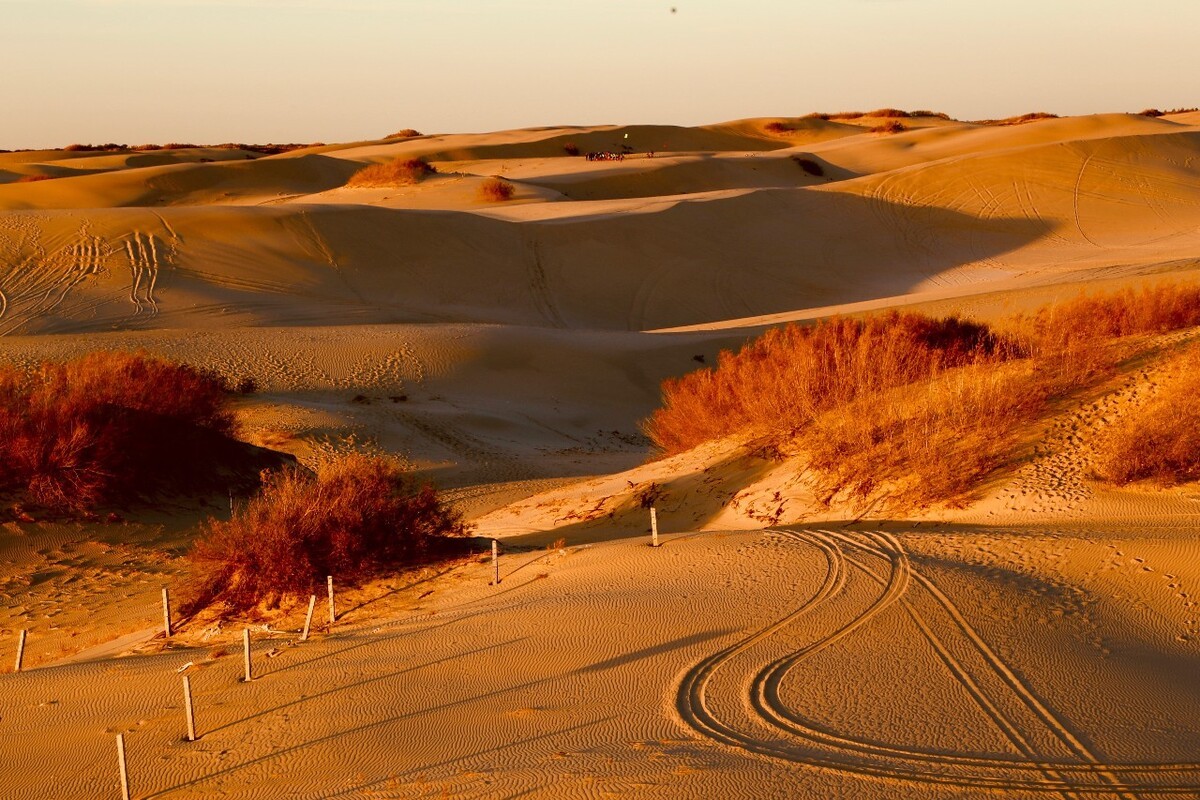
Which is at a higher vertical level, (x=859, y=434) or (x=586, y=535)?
(x=859, y=434)

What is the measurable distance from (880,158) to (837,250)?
29.3 metres

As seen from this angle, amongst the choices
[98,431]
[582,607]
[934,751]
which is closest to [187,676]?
[582,607]

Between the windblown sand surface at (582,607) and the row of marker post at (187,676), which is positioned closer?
the windblown sand surface at (582,607)

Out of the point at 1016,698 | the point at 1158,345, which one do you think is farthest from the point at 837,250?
the point at 1016,698

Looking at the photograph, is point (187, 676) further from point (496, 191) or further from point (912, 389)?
point (496, 191)

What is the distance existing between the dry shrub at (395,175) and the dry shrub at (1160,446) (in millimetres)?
46536

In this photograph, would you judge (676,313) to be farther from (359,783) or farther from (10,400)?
(359,783)

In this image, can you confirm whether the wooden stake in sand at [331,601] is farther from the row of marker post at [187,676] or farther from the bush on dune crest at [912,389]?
the bush on dune crest at [912,389]

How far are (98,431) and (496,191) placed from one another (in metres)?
35.9

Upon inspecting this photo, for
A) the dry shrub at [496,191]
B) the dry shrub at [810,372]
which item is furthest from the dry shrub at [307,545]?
the dry shrub at [496,191]

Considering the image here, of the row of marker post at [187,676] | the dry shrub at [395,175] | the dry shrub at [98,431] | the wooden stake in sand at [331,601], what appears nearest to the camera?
the row of marker post at [187,676]

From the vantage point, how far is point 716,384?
17.1 metres

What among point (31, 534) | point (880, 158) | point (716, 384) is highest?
point (880, 158)

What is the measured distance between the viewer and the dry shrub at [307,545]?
10781 mm
